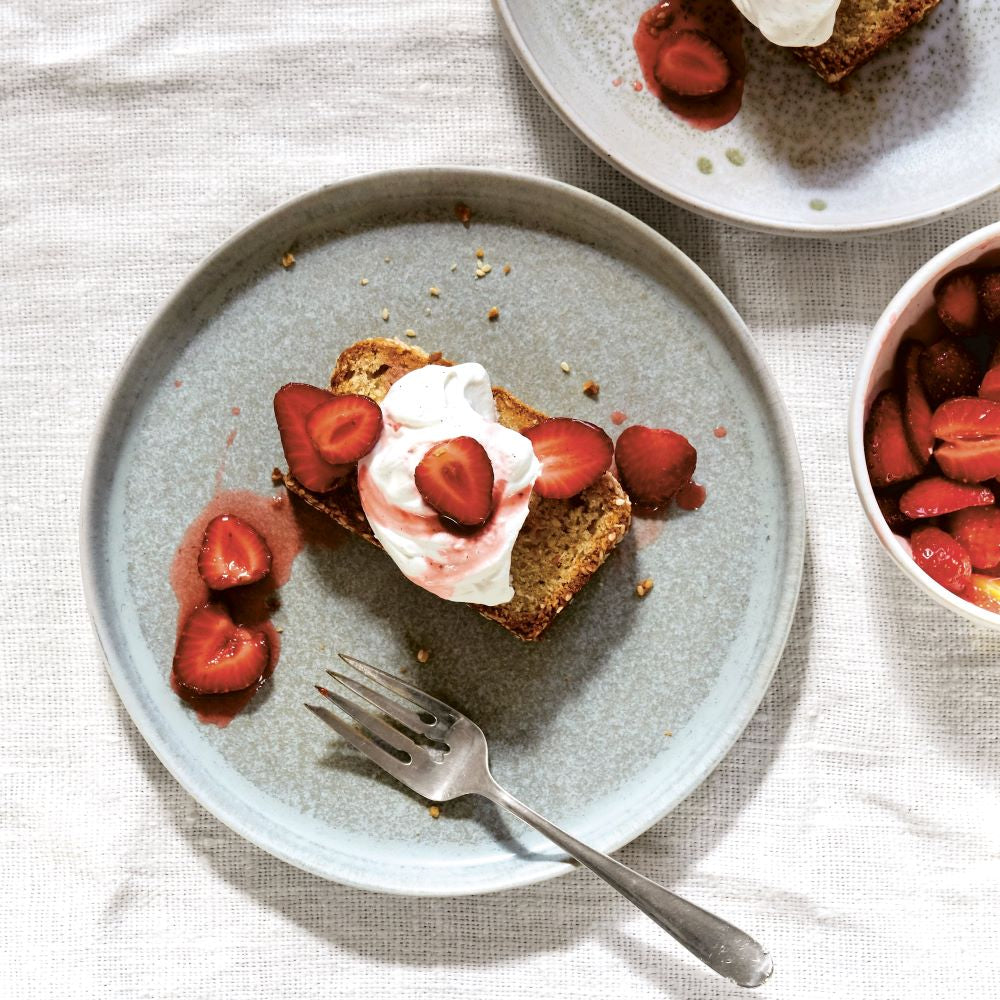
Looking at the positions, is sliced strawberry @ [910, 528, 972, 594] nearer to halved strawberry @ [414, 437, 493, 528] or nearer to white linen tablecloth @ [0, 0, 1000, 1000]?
white linen tablecloth @ [0, 0, 1000, 1000]

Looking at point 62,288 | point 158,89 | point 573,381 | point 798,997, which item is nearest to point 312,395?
point 573,381

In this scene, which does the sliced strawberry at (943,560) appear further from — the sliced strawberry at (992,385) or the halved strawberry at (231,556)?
the halved strawberry at (231,556)

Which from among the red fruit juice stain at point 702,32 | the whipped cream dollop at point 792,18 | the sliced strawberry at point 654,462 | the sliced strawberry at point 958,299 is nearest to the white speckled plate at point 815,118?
the red fruit juice stain at point 702,32

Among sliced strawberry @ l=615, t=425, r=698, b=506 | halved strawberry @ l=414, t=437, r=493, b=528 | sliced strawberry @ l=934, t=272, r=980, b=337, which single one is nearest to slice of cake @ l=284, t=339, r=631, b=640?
sliced strawberry @ l=615, t=425, r=698, b=506

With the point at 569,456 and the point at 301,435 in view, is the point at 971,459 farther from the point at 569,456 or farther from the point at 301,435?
the point at 301,435

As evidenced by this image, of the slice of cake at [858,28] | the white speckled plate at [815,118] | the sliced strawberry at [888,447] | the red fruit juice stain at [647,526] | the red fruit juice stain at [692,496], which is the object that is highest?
the slice of cake at [858,28]

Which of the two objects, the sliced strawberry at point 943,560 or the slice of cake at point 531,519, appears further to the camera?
the slice of cake at point 531,519

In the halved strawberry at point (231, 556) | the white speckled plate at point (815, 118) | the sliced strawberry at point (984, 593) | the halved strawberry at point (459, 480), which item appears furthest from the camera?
the white speckled plate at point (815, 118)
